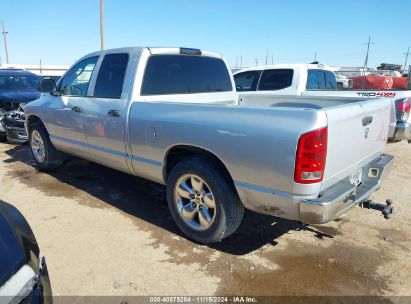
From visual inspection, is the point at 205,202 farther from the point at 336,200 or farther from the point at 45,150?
the point at 45,150

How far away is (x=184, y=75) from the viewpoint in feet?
14.7

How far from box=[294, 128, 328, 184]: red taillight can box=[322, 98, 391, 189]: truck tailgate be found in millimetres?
87

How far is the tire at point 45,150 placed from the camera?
5938 millimetres

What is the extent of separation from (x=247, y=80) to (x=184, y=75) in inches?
180

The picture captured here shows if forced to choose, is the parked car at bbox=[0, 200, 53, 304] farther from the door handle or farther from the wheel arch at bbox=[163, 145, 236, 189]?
the door handle

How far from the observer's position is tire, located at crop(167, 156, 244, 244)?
3.33 m

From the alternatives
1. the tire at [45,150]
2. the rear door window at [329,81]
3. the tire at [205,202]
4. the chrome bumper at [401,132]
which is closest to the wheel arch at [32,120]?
the tire at [45,150]

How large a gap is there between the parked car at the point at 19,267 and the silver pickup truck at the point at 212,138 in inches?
64.9

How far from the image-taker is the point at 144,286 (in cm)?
300

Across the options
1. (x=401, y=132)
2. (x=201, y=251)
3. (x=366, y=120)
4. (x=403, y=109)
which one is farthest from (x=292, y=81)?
(x=201, y=251)

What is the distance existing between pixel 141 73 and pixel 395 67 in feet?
119

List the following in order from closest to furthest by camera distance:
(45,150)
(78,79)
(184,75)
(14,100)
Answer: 1. (184,75)
2. (78,79)
3. (45,150)
4. (14,100)

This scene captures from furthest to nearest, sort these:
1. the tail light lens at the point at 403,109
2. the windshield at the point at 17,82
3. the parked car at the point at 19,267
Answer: the windshield at the point at 17,82 < the tail light lens at the point at 403,109 < the parked car at the point at 19,267

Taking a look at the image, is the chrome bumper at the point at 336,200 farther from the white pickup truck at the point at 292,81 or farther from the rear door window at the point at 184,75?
the white pickup truck at the point at 292,81
